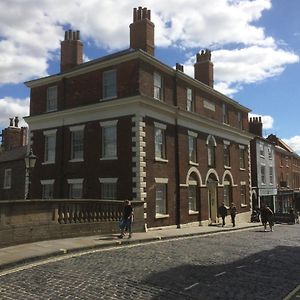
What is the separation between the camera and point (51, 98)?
99.7 ft

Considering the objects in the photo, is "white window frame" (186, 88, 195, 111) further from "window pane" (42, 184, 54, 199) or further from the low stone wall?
"window pane" (42, 184, 54, 199)

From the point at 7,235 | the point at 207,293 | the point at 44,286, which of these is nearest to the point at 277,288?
the point at 207,293

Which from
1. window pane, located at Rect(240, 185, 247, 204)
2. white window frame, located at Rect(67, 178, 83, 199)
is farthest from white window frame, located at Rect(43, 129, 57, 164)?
window pane, located at Rect(240, 185, 247, 204)

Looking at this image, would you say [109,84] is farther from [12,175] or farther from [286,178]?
[286,178]

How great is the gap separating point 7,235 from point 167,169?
45.1ft

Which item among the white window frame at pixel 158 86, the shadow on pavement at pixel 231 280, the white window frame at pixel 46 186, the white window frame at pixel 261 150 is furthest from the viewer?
the white window frame at pixel 261 150

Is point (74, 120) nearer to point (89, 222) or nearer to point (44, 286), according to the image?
point (89, 222)

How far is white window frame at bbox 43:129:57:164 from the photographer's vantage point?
29.5m

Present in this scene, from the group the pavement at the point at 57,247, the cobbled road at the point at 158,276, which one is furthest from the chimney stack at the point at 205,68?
the cobbled road at the point at 158,276

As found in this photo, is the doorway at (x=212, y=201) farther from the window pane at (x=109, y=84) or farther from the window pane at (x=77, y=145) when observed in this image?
the window pane at (x=109, y=84)

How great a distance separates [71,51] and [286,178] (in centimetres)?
3979

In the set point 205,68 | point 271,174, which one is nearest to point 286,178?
point 271,174

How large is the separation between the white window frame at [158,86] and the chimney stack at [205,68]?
9.11m

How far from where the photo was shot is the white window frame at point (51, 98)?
30.0 meters
